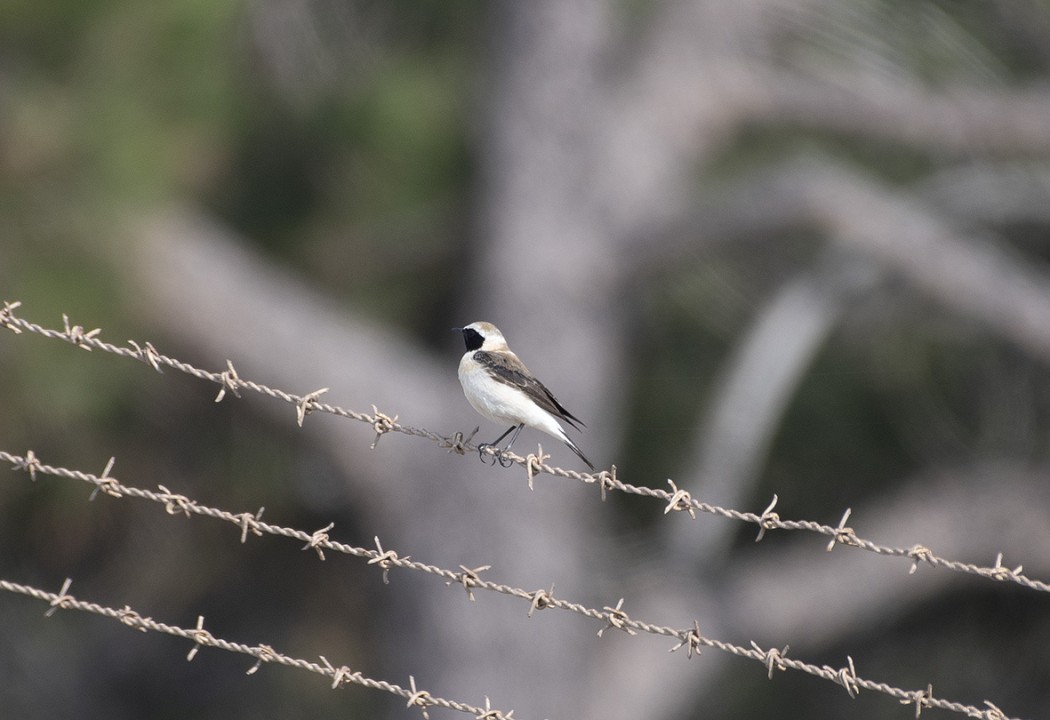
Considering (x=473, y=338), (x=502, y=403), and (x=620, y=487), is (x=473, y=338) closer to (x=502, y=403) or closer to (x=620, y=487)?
(x=502, y=403)

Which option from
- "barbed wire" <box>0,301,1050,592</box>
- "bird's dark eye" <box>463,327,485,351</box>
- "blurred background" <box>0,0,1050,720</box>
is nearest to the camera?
"barbed wire" <box>0,301,1050,592</box>

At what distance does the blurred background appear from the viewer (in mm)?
8727

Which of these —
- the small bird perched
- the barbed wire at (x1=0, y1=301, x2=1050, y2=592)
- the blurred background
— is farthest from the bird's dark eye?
the blurred background

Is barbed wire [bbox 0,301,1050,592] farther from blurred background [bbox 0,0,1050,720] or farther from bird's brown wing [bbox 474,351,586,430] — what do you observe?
blurred background [bbox 0,0,1050,720]

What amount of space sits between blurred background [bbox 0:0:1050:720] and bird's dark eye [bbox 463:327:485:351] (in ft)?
11.3

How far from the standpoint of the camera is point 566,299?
388 inches

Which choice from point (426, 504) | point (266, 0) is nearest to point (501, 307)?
point (426, 504)

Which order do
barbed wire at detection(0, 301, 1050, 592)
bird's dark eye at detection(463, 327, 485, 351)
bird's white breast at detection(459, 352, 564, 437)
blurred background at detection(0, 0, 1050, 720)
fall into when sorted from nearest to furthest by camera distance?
barbed wire at detection(0, 301, 1050, 592) → bird's white breast at detection(459, 352, 564, 437) → bird's dark eye at detection(463, 327, 485, 351) → blurred background at detection(0, 0, 1050, 720)

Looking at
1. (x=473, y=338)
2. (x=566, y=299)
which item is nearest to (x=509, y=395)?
(x=473, y=338)

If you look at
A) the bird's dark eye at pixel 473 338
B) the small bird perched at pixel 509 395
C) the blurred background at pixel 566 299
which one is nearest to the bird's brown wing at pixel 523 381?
the small bird perched at pixel 509 395

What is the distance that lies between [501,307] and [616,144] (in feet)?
Answer: 4.98

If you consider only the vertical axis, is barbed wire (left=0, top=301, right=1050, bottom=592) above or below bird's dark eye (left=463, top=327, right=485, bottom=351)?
below

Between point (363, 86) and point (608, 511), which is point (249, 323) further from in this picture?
point (608, 511)

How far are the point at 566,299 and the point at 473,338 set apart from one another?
15.3ft
